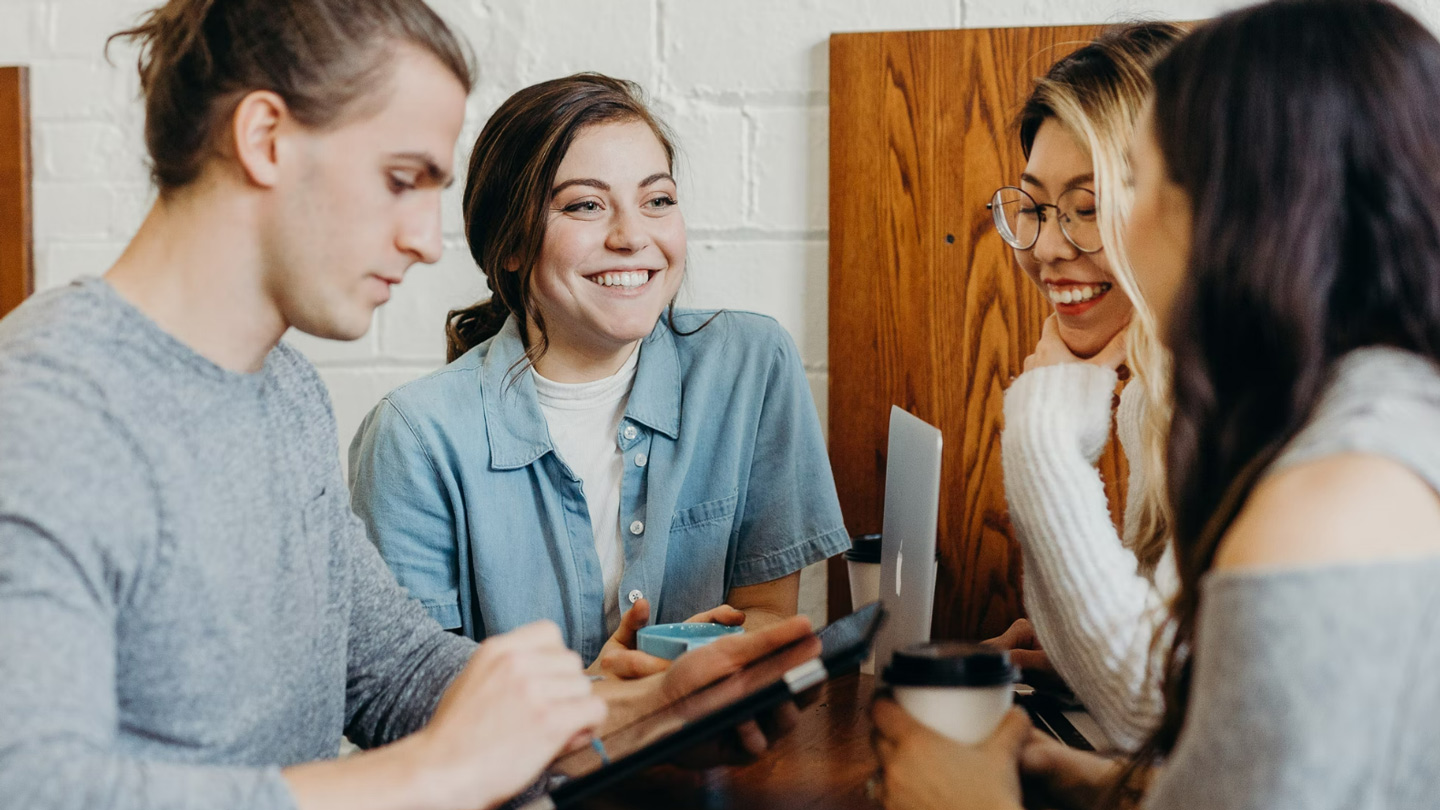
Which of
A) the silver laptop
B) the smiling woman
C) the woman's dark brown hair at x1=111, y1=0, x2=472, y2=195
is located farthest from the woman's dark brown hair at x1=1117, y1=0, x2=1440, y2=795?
the smiling woman

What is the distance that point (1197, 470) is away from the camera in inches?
28.7

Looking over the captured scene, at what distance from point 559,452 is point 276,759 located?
2.05 ft

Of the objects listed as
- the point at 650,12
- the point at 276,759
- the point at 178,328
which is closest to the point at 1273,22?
the point at 178,328

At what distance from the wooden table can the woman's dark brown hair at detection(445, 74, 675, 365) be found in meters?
0.63

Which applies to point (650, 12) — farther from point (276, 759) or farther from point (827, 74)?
point (276, 759)

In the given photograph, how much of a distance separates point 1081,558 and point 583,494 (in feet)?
2.02

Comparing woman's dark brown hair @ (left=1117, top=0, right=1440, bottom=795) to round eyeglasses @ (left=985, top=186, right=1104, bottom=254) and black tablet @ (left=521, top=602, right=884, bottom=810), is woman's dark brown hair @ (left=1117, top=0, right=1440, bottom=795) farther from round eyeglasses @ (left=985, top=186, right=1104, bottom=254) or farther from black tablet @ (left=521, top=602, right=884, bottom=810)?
round eyeglasses @ (left=985, top=186, right=1104, bottom=254)

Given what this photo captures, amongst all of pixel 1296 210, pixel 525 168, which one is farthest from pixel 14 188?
pixel 1296 210

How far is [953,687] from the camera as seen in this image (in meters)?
0.75

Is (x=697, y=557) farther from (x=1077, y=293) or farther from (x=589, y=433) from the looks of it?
(x=1077, y=293)

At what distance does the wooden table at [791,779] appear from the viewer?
0.76 meters

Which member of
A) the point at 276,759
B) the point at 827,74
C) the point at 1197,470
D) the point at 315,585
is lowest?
the point at 276,759

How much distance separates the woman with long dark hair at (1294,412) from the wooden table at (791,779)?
A: 0.14 meters

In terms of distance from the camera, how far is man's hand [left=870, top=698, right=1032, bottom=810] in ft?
2.45
